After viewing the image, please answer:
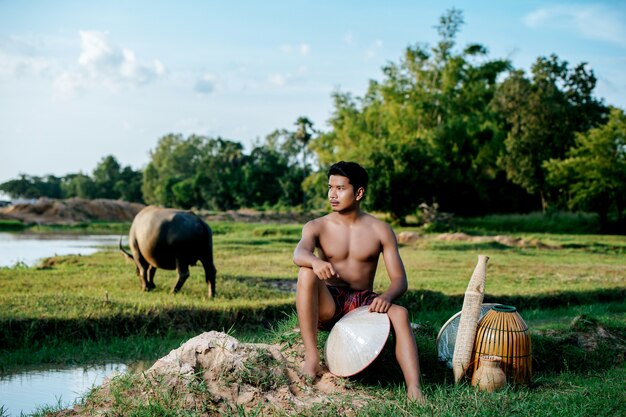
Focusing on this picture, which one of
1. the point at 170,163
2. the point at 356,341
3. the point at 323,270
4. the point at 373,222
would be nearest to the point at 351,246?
the point at 373,222

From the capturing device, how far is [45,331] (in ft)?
23.8

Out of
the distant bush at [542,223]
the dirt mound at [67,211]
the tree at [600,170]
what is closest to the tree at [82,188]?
the dirt mound at [67,211]

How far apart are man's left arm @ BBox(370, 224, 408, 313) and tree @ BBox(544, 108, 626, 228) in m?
24.2

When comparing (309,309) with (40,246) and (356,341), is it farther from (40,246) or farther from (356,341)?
(40,246)

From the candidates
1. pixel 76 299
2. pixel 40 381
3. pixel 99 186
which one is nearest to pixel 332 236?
pixel 40 381

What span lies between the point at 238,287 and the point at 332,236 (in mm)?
5963

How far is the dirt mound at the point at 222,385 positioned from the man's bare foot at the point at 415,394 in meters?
0.30

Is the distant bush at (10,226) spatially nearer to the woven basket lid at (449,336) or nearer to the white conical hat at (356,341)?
the woven basket lid at (449,336)

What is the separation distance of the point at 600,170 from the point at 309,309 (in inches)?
1009

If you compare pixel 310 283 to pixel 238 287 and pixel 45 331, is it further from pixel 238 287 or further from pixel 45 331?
pixel 238 287

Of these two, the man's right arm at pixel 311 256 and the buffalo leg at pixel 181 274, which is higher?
the man's right arm at pixel 311 256

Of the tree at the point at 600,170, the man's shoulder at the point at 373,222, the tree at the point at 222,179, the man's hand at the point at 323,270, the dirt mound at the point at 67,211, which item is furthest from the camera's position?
the tree at the point at 222,179

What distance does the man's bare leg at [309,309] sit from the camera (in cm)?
454

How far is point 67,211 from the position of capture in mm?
39750
